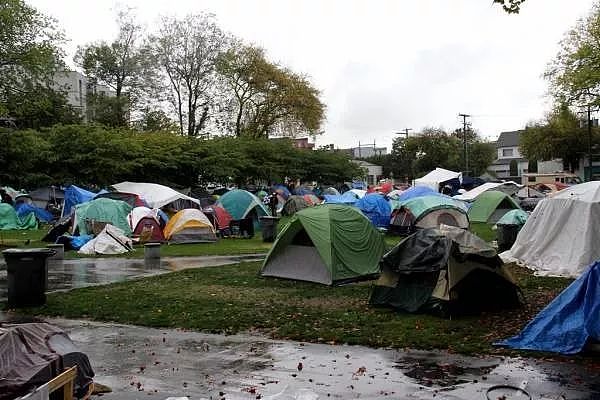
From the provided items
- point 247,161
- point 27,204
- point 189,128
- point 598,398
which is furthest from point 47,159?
point 598,398

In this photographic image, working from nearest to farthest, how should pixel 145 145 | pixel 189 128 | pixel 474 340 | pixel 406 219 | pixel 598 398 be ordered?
pixel 598 398 → pixel 474 340 → pixel 406 219 → pixel 145 145 → pixel 189 128

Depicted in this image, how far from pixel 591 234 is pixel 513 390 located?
984 cm

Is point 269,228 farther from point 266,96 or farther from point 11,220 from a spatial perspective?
point 266,96

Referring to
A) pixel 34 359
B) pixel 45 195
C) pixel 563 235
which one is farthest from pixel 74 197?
pixel 34 359

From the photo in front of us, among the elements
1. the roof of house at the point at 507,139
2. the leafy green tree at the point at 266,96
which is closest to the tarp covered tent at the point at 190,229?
the leafy green tree at the point at 266,96

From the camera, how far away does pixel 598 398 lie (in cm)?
630

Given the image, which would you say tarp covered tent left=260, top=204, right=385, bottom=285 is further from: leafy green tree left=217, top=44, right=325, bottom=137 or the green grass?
leafy green tree left=217, top=44, right=325, bottom=137

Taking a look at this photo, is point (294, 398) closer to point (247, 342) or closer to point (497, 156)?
point (247, 342)

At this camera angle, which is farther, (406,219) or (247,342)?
(406,219)

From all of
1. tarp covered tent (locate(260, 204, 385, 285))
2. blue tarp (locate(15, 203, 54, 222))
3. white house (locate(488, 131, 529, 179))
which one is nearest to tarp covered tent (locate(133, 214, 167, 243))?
tarp covered tent (locate(260, 204, 385, 285))

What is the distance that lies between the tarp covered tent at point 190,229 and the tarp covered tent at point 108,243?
2296 mm

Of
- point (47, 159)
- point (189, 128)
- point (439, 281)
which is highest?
point (189, 128)

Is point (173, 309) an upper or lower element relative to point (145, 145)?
lower

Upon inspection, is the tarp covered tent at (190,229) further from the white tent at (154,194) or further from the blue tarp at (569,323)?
the blue tarp at (569,323)
